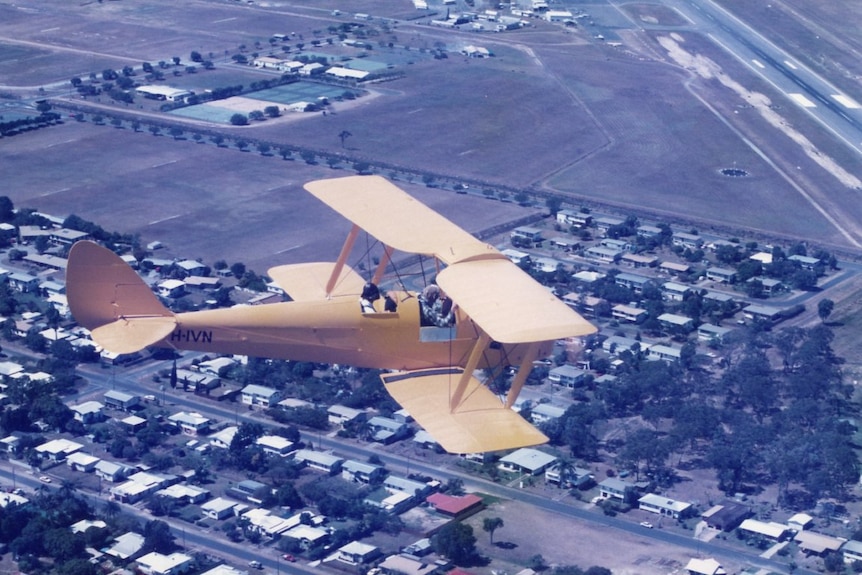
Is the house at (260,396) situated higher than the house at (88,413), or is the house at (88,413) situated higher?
the house at (260,396)

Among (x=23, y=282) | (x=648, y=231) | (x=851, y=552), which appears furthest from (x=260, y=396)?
(x=648, y=231)

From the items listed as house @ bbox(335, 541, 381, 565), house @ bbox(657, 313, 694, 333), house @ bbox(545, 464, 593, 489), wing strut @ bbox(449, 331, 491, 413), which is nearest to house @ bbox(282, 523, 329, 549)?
house @ bbox(335, 541, 381, 565)

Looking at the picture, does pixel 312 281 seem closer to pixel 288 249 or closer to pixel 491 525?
pixel 491 525

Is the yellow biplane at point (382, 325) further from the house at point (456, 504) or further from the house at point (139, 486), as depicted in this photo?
the house at point (139, 486)

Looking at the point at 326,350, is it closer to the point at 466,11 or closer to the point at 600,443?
the point at 600,443

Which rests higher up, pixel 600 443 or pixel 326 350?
pixel 326 350

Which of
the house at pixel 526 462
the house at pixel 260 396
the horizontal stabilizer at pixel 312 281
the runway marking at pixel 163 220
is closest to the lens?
the horizontal stabilizer at pixel 312 281

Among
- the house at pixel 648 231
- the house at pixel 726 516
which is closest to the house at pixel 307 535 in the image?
the house at pixel 726 516

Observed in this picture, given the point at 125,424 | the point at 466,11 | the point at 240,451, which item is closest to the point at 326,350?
the point at 240,451
